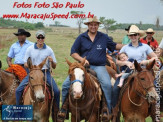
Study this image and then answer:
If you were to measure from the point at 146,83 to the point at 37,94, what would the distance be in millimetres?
2427

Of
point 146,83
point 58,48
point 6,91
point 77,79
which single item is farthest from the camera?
point 58,48

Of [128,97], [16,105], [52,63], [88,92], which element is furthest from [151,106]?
[16,105]

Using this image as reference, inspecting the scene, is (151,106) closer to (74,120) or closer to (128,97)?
(128,97)

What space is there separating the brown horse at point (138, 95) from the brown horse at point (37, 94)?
200 centimetres

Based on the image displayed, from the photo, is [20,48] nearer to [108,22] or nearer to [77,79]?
[77,79]

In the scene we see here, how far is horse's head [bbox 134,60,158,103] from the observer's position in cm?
589

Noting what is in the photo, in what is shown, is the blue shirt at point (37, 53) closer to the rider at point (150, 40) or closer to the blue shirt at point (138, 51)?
the blue shirt at point (138, 51)

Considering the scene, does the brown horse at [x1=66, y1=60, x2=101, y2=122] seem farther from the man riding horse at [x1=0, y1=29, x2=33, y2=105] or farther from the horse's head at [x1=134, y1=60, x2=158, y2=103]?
the man riding horse at [x1=0, y1=29, x2=33, y2=105]

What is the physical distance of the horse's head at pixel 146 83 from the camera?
589 cm

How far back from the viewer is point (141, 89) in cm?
625

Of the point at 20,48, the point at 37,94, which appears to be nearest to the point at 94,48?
the point at 37,94

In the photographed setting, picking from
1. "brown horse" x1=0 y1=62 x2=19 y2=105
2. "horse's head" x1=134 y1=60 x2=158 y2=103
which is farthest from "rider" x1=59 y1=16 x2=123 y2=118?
"brown horse" x1=0 y1=62 x2=19 y2=105

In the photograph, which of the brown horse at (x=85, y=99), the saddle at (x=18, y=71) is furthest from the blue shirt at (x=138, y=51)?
the saddle at (x=18, y=71)

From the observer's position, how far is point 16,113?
A: 25.9 feet
